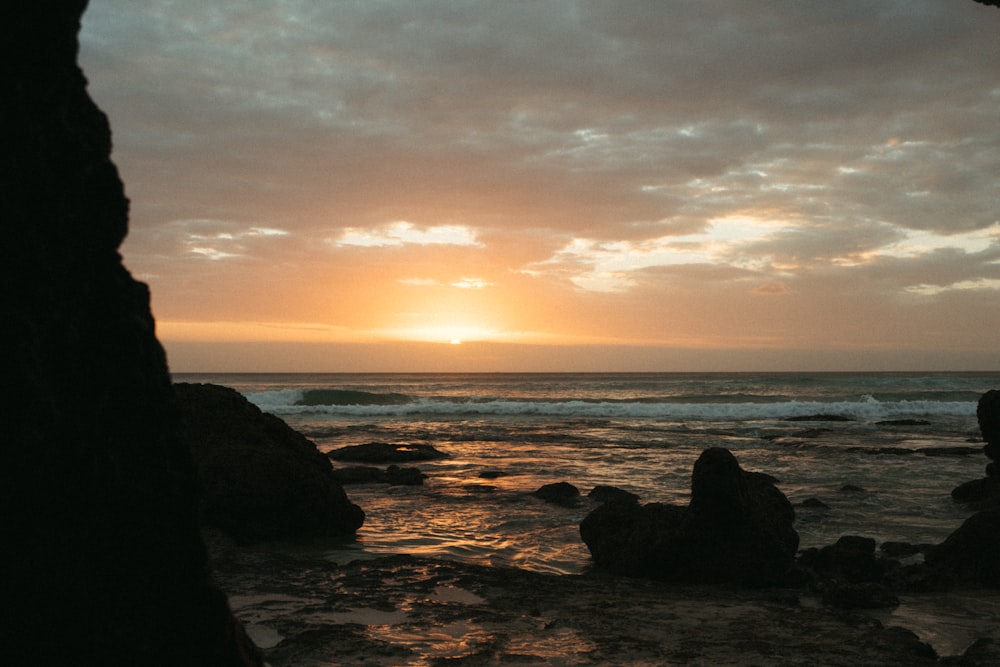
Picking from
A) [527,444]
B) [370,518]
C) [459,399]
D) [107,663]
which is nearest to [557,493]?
[370,518]

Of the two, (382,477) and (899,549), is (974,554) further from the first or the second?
(382,477)

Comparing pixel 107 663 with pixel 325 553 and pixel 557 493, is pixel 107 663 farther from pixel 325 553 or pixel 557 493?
pixel 557 493

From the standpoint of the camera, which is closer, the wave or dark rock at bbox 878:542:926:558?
dark rock at bbox 878:542:926:558

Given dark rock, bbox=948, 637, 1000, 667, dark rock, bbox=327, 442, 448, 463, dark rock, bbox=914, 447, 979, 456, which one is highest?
dark rock, bbox=948, 637, 1000, 667

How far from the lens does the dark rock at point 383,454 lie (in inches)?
699

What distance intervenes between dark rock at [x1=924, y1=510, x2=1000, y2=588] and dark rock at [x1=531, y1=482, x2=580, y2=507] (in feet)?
16.7

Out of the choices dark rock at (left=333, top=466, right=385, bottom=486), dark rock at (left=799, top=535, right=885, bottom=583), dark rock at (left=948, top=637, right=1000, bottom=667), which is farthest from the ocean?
dark rock at (left=948, top=637, right=1000, bottom=667)

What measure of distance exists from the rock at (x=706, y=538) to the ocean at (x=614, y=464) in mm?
545

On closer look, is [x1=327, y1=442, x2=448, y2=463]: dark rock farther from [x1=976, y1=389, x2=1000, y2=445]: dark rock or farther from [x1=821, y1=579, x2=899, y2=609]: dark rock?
[x1=821, y1=579, x2=899, y2=609]: dark rock

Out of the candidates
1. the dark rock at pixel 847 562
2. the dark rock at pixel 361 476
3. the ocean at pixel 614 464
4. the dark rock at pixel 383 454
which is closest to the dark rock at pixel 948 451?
the ocean at pixel 614 464

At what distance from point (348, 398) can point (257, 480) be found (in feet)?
144

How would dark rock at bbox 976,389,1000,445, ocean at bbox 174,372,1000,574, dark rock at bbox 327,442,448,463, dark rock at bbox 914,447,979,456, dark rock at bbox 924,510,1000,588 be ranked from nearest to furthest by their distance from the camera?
dark rock at bbox 924,510,1000,588
ocean at bbox 174,372,1000,574
dark rock at bbox 976,389,1000,445
dark rock at bbox 327,442,448,463
dark rock at bbox 914,447,979,456

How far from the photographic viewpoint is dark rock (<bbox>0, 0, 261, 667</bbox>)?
81.4 inches

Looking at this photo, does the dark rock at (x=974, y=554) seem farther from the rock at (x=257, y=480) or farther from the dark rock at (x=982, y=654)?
the rock at (x=257, y=480)
